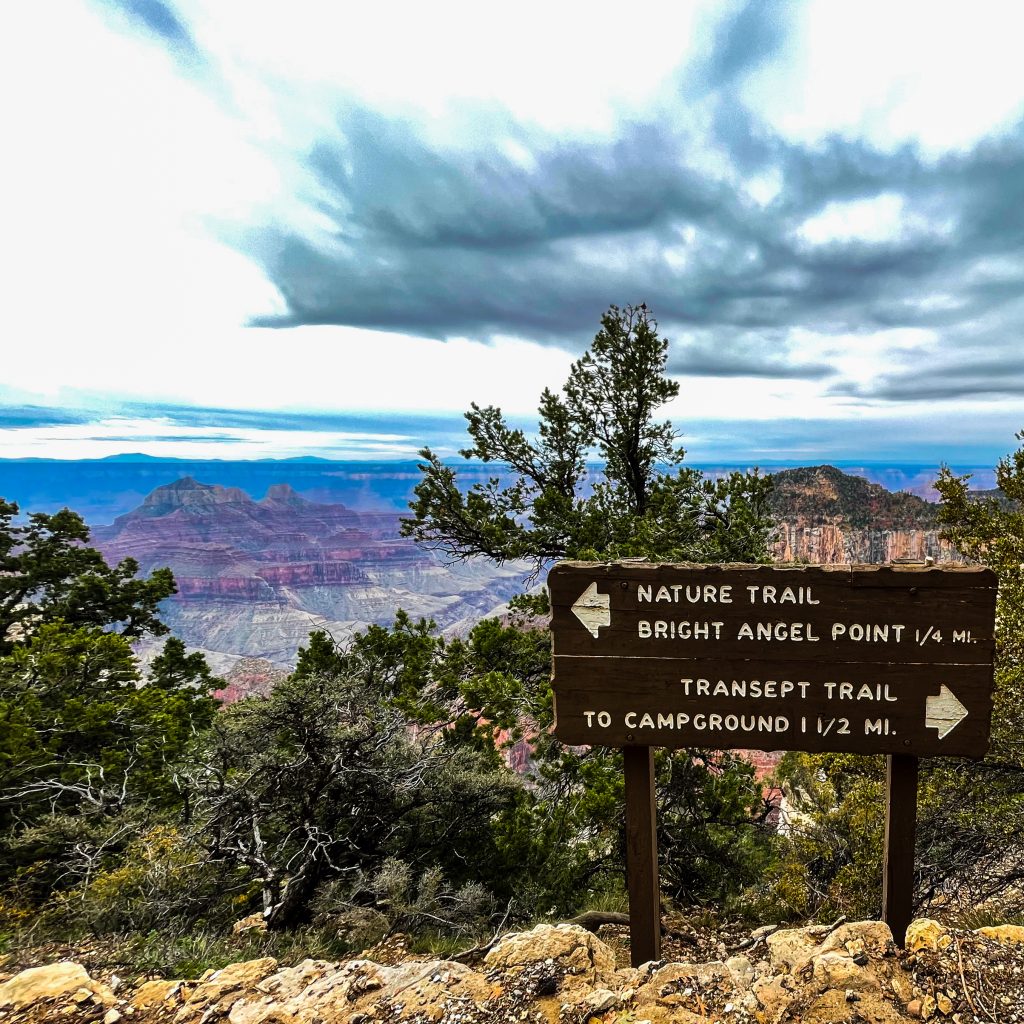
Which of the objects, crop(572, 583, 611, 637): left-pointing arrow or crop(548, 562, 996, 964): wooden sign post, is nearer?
crop(548, 562, 996, 964): wooden sign post

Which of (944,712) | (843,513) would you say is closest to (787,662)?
(944,712)

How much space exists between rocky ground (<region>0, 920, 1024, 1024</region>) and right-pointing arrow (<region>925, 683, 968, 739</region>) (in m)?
1.32

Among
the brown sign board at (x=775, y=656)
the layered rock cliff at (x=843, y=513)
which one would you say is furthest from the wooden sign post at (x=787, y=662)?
the layered rock cliff at (x=843, y=513)

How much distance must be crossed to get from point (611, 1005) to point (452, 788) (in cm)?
423

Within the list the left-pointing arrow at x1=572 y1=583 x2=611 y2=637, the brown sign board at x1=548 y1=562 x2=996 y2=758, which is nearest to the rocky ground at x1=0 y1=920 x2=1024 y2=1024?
the brown sign board at x1=548 y1=562 x2=996 y2=758

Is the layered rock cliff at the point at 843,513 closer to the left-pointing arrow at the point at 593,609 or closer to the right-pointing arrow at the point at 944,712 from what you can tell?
the right-pointing arrow at the point at 944,712

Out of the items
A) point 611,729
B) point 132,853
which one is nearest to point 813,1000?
point 611,729

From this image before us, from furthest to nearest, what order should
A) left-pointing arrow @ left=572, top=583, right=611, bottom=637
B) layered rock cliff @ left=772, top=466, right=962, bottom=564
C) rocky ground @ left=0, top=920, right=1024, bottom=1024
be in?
layered rock cliff @ left=772, top=466, right=962, bottom=564
left-pointing arrow @ left=572, top=583, right=611, bottom=637
rocky ground @ left=0, top=920, right=1024, bottom=1024

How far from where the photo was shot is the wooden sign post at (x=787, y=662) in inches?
119

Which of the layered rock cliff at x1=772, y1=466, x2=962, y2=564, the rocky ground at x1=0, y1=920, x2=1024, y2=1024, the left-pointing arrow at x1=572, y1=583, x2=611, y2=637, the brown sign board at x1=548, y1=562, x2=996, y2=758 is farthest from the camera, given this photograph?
the layered rock cliff at x1=772, y1=466, x2=962, y2=564

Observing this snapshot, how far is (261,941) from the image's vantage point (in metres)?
4.50

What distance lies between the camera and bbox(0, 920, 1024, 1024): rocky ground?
9.49 ft

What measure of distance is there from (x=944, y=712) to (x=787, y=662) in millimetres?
864

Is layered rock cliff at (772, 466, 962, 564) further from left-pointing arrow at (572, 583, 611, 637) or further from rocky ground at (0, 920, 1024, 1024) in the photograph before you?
left-pointing arrow at (572, 583, 611, 637)
